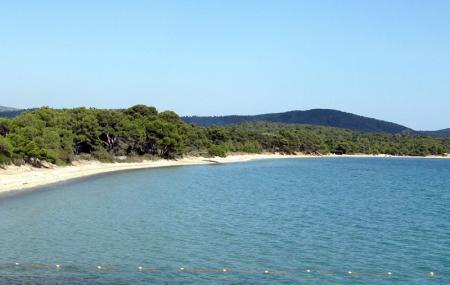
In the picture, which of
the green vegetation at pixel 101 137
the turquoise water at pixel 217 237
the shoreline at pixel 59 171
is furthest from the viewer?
the green vegetation at pixel 101 137

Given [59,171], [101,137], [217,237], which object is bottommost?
[217,237]

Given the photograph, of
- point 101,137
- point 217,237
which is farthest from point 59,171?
point 217,237

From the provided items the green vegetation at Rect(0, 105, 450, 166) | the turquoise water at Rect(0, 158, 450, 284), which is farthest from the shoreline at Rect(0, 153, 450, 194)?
the turquoise water at Rect(0, 158, 450, 284)

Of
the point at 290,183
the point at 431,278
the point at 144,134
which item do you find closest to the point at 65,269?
the point at 431,278

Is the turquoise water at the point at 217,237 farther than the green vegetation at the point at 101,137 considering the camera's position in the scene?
No

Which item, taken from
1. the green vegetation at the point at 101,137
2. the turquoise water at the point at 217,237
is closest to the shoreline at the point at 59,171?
→ the green vegetation at the point at 101,137

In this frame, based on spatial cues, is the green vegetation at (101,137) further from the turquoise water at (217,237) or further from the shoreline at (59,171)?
the turquoise water at (217,237)

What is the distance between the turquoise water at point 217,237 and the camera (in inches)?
955

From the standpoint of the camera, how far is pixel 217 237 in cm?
3269

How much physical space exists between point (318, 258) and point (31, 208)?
24.0 meters

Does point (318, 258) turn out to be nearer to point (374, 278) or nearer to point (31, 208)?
point (374, 278)

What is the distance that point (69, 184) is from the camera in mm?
61688

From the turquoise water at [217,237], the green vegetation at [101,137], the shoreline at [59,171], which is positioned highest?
the green vegetation at [101,137]

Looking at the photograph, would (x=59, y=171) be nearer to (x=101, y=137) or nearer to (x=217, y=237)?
(x=101, y=137)
